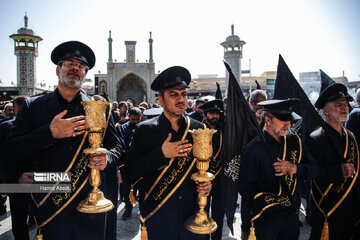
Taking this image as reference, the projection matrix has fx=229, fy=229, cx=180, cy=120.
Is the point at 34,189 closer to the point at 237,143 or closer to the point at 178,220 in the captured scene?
the point at 178,220

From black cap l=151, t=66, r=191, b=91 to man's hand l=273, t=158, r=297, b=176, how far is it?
3.67 feet

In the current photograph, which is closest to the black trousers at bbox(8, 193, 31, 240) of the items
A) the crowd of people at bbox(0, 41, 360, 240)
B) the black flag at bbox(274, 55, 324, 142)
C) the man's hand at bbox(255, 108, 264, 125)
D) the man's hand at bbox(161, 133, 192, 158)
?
the crowd of people at bbox(0, 41, 360, 240)

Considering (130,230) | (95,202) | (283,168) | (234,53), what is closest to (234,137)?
(283,168)

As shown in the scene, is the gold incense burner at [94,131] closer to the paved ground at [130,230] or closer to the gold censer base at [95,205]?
the gold censer base at [95,205]

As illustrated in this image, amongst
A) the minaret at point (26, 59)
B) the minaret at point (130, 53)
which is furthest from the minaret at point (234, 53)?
the minaret at point (26, 59)

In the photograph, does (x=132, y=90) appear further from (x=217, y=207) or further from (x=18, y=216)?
(x=217, y=207)

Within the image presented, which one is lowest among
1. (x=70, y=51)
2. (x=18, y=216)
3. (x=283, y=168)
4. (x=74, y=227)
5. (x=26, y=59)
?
(x=18, y=216)

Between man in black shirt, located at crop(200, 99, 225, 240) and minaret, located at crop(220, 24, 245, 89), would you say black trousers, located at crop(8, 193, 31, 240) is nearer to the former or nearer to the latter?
man in black shirt, located at crop(200, 99, 225, 240)

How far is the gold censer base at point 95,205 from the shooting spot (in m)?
1.71

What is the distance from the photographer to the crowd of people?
1867 millimetres

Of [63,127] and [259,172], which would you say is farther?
[259,172]

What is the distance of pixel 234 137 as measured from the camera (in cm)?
234

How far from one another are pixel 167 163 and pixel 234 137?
781 mm

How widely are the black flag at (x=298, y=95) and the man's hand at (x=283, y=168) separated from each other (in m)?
0.91
